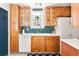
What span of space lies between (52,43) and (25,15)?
1.78m

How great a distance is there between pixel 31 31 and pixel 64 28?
174 centimetres

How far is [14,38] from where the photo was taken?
7.32 metres

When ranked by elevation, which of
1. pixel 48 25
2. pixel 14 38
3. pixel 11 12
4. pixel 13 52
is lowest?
pixel 13 52

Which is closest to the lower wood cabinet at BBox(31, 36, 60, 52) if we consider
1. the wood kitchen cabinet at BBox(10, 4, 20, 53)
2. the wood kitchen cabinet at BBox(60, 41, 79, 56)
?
the wood kitchen cabinet at BBox(10, 4, 20, 53)

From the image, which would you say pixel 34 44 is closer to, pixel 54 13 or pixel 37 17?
pixel 37 17

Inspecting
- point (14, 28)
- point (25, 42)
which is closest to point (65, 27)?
point (25, 42)

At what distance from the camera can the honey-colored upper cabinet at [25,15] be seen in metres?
7.86

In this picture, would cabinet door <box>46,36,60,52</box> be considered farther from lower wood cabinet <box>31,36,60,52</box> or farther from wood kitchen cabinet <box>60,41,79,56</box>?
wood kitchen cabinet <box>60,41,79,56</box>

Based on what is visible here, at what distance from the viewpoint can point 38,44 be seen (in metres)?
7.39

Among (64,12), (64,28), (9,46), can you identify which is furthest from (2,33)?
(64,12)

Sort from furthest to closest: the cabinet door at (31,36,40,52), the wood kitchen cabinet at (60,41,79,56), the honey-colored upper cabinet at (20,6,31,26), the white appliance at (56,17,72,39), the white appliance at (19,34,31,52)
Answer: the honey-colored upper cabinet at (20,6,31,26), the cabinet door at (31,36,40,52), the white appliance at (19,34,31,52), the white appliance at (56,17,72,39), the wood kitchen cabinet at (60,41,79,56)

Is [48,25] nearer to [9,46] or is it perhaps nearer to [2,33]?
[9,46]

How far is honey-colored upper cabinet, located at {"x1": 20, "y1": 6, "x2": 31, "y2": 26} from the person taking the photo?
7.86 m

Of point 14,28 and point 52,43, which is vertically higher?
point 14,28
